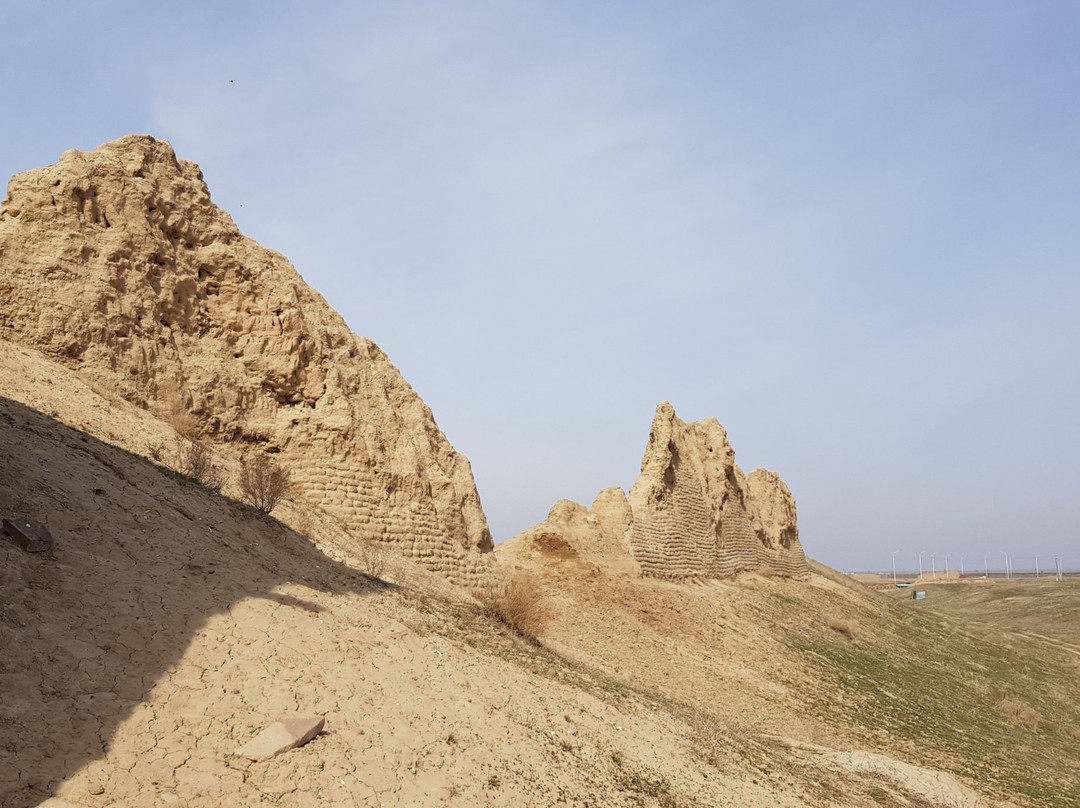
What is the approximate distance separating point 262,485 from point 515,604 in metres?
4.21

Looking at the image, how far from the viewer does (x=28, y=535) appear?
259 inches

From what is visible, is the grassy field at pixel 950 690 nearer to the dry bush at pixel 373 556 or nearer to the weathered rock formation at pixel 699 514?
the weathered rock formation at pixel 699 514

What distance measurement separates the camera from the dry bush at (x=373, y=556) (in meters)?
11.3

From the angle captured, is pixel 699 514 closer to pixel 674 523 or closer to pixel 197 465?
pixel 674 523

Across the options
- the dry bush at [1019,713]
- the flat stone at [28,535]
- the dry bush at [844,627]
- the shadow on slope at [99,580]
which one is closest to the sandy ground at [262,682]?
the shadow on slope at [99,580]

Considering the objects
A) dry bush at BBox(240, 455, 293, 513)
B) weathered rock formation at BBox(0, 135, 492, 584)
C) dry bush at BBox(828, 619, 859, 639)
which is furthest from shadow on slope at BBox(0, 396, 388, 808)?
dry bush at BBox(828, 619, 859, 639)

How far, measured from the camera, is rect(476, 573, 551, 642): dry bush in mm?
11812

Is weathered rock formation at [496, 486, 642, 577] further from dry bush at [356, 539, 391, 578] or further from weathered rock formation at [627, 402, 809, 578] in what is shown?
dry bush at [356, 539, 391, 578]

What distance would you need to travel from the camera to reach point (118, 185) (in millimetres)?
13398

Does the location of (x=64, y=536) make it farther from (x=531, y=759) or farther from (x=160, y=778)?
(x=531, y=759)

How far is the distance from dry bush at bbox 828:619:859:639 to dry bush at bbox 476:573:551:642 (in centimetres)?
1045

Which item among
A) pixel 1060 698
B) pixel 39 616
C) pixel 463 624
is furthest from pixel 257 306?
pixel 1060 698

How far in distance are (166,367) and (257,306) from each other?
6.86 feet

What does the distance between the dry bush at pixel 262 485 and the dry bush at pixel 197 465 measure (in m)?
0.34
